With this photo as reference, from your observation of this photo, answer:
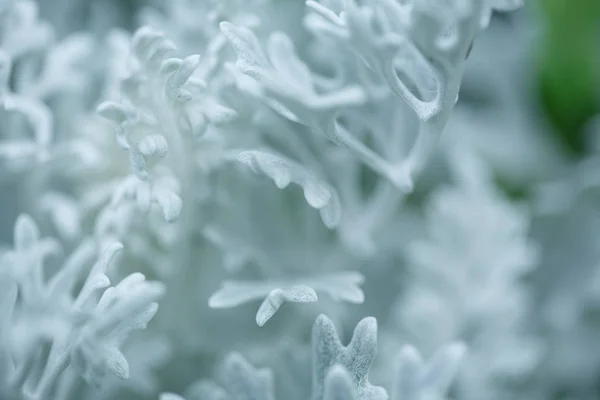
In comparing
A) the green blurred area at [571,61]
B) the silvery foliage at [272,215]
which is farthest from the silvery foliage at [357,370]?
the green blurred area at [571,61]

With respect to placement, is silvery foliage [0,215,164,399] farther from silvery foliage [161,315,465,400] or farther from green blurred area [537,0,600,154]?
green blurred area [537,0,600,154]

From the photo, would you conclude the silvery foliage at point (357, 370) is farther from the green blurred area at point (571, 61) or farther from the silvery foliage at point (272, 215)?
the green blurred area at point (571, 61)

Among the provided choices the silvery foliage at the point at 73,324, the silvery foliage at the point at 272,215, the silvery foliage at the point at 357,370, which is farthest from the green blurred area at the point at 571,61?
the silvery foliage at the point at 73,324

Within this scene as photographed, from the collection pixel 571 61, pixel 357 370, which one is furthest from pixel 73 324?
pixel 571 61

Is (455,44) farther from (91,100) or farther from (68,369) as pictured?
(91,100)

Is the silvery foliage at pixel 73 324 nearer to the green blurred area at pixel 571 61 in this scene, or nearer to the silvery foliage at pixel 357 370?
the silvery foliage at pixel 357 370

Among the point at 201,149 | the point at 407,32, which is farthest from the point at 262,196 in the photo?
the point at 407,32

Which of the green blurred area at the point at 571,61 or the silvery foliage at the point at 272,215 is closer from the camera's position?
the silvery foliage at the point at 272,215

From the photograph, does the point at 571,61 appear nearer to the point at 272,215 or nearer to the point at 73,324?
the point at 272,215
